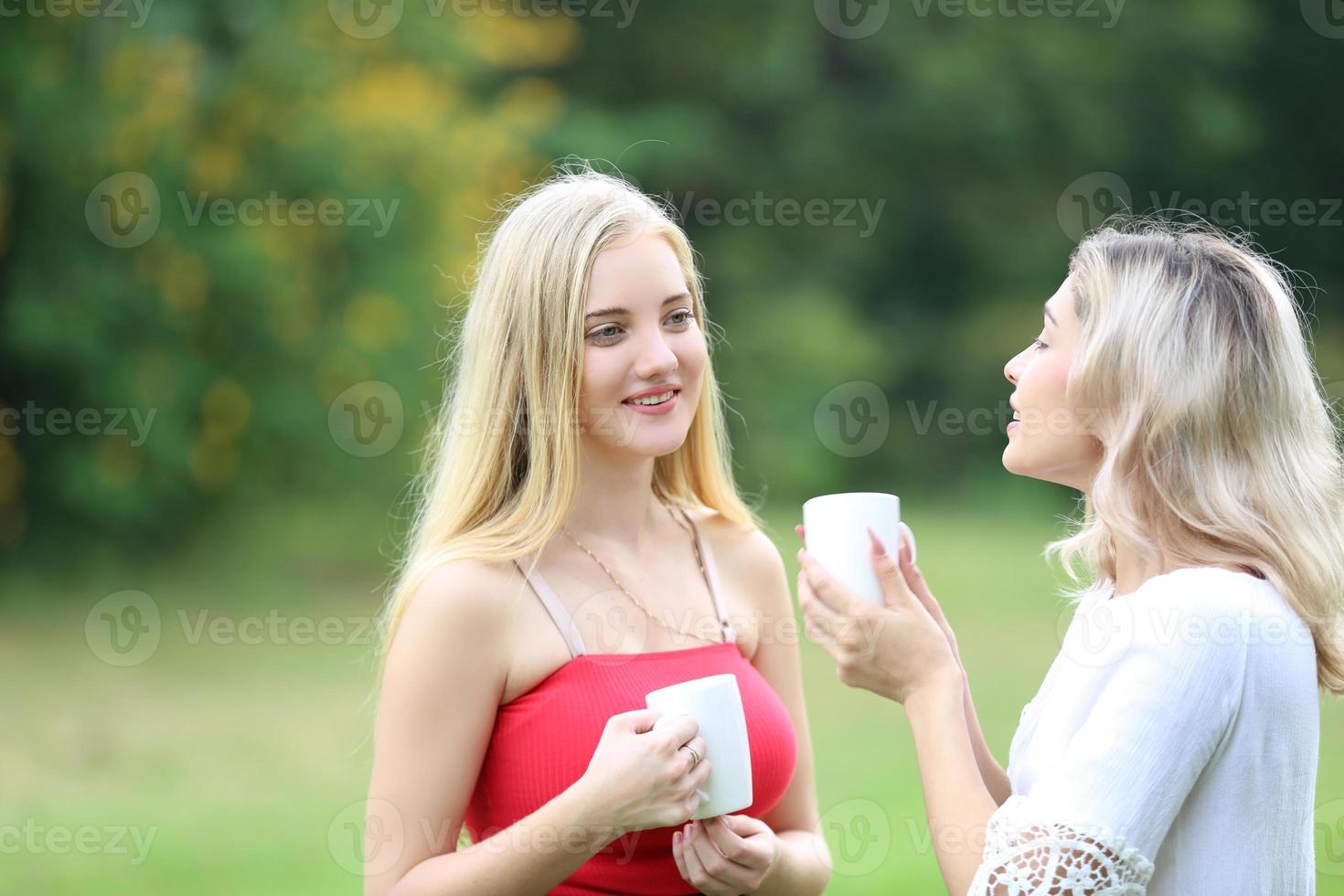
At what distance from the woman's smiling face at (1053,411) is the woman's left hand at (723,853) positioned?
0.77m

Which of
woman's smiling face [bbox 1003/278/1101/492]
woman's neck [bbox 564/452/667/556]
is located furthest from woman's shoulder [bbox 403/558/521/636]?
woman's smiling face [bbox 1003/278/1101/492]

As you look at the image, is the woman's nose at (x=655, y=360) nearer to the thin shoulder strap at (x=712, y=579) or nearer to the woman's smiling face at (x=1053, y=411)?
the thin shoulder strap at (x=712, y=579)

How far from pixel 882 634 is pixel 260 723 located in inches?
235

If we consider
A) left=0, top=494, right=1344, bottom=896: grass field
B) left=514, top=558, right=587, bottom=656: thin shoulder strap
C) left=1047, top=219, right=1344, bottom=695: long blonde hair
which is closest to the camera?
left=1047, top=219, right=1344, bottom=695: long blonde hair

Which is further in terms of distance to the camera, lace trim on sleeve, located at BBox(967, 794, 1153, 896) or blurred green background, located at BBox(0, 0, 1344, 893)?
blurred green background, located at BBox(0, 0, 1344, 893)

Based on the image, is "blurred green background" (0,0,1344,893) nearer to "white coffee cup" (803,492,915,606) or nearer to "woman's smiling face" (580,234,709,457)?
"woman's smiling face" (580,234,709,457)

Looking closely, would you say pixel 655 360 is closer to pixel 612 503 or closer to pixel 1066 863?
pixel 612 503

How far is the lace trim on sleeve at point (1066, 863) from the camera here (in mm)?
1756

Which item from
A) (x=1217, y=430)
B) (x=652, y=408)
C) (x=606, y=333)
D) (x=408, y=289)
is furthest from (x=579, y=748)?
(x=408, y=289)

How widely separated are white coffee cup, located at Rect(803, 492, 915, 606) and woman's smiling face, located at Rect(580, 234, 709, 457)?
1.29ft

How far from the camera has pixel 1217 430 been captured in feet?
6.31

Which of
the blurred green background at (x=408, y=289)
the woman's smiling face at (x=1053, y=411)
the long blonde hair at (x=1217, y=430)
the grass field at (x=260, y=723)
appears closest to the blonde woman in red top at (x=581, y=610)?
the woman's smiling face at (x=1053, y=411)

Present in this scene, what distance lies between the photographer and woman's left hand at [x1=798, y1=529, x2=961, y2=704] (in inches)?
83.5

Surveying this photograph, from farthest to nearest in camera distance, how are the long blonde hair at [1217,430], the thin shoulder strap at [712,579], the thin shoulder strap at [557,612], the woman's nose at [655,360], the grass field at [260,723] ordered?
the grass field at [260,723] < the thin shoulder strap at [712,579] < the woman's nose at [655,360] < the thin shoulder strap at [557,612] < the long blonde hair at [1217,430]
